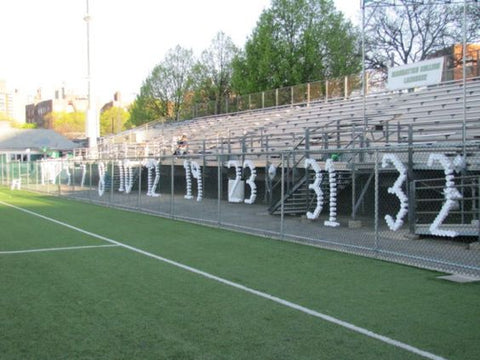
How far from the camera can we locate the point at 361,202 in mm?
15438

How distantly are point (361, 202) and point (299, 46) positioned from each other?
27734 mm

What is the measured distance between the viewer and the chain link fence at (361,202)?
34.5 ft

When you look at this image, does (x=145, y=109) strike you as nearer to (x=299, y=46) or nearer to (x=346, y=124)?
(x=299, y=46)

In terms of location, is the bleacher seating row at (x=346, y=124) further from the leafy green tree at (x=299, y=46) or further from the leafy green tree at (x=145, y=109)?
the leafy green tree at (x=145, y=109)

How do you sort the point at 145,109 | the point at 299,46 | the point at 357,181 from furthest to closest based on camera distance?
1. the point at 145,109
2. the point at 299,46
3. the point at 357,181

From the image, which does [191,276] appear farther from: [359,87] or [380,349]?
[359,87]

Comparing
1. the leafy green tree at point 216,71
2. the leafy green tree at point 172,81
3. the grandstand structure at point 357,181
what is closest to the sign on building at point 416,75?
the grandstand structure at point 357,181

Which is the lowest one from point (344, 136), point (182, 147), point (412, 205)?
point (412, 205)

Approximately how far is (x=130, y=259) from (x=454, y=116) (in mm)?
12606

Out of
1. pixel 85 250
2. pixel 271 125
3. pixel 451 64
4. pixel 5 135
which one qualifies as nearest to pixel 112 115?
pixel 5 135

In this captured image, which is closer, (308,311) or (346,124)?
(308,311)

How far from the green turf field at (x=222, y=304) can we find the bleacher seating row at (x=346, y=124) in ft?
18.0

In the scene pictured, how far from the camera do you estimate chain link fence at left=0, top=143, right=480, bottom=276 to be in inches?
414

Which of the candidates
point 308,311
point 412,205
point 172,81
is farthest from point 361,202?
point 172,81
